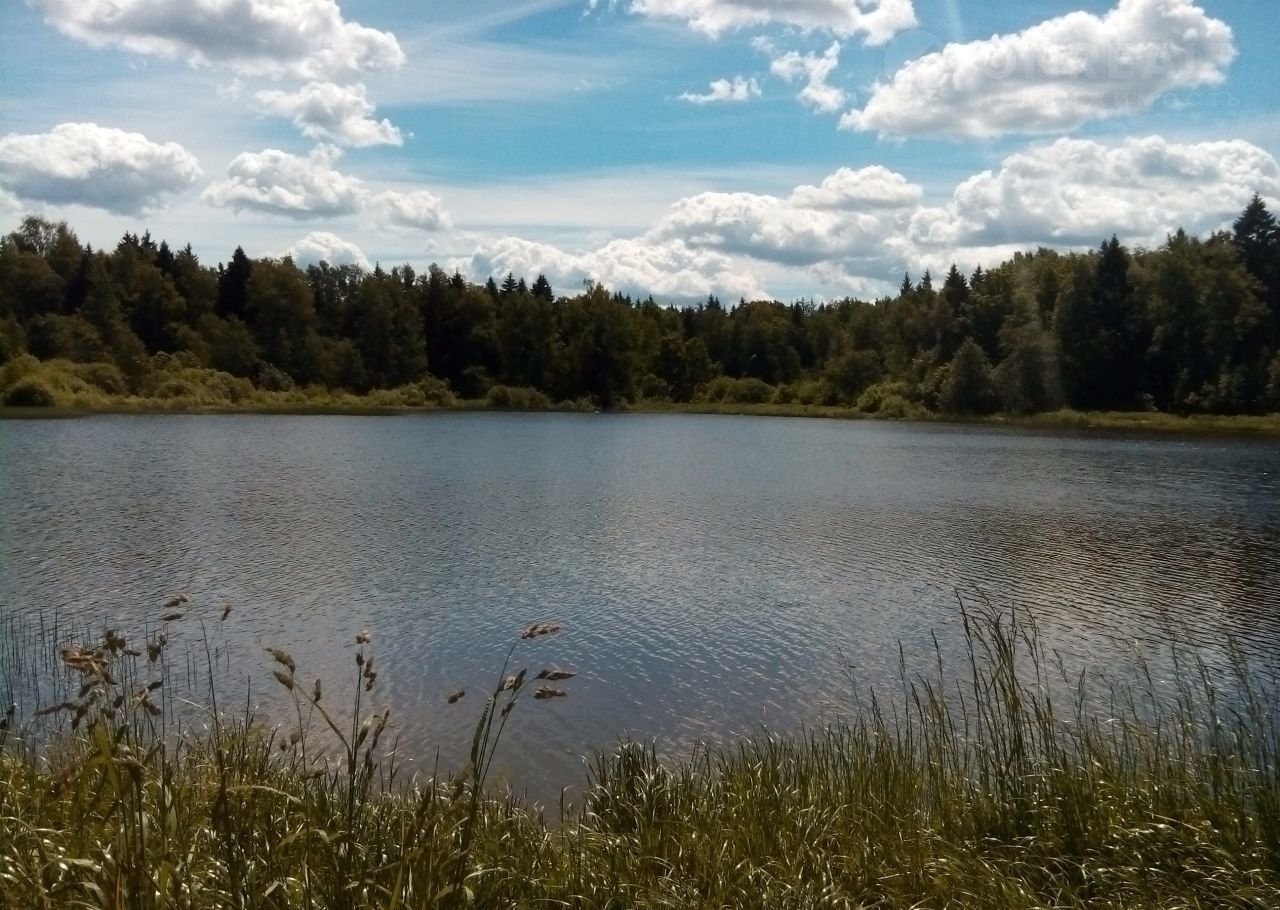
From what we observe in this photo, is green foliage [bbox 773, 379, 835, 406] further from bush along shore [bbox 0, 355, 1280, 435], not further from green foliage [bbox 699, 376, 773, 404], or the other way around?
green foliage [bbox 699, 376, 773, 404]

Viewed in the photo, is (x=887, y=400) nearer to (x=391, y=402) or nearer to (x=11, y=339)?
(x=391, y=402)

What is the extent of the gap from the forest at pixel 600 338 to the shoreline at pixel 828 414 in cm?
120

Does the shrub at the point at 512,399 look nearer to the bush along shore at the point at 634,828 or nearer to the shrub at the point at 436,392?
the shrub at the point at 436,392

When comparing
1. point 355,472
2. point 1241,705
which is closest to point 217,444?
point 355,472

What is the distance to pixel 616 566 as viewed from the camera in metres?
24.0

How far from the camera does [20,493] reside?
1209 inches

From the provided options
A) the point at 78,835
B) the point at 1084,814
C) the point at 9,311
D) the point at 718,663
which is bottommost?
the point at 718,663

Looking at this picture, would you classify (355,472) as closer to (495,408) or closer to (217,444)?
(217,444)

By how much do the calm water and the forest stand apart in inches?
1634

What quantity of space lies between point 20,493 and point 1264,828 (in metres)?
32.0

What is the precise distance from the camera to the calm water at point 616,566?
1541 centimetres

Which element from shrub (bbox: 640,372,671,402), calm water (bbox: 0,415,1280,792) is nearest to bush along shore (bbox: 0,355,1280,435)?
shrub (bbox: 640,372,671,402)

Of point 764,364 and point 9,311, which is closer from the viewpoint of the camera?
point 9,311

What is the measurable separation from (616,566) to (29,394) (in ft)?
227
